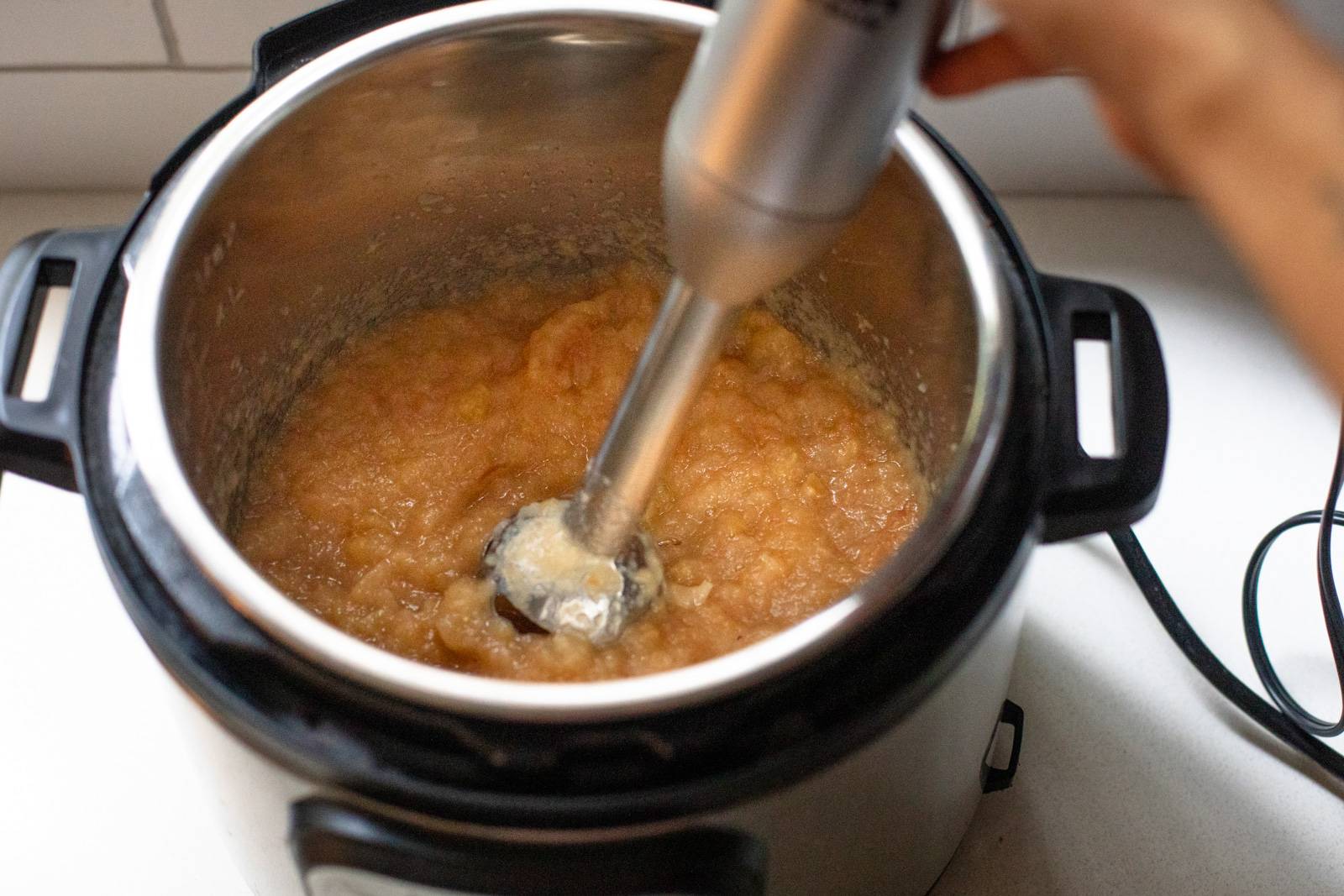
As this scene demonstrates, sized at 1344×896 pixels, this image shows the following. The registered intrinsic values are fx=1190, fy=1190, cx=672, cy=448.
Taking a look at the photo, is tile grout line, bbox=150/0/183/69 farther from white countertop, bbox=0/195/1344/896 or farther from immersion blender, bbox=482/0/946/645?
immersion blender, bbox=482/0/946/645

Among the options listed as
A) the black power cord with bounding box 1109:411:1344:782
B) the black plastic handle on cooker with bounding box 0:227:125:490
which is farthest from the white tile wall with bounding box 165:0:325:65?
the black power cord with bounding box 1109:411:1344:782

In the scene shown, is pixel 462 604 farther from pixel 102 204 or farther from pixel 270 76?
pixel 102 204

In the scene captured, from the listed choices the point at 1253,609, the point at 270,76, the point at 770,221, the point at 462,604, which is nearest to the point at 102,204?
the point at 270,76

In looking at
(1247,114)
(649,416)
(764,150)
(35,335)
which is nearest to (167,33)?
(35,335)

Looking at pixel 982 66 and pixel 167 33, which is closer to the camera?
pixel 982 66

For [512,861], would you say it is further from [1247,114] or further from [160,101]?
[160,101]

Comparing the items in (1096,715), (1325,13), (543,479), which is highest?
(1325,13)
